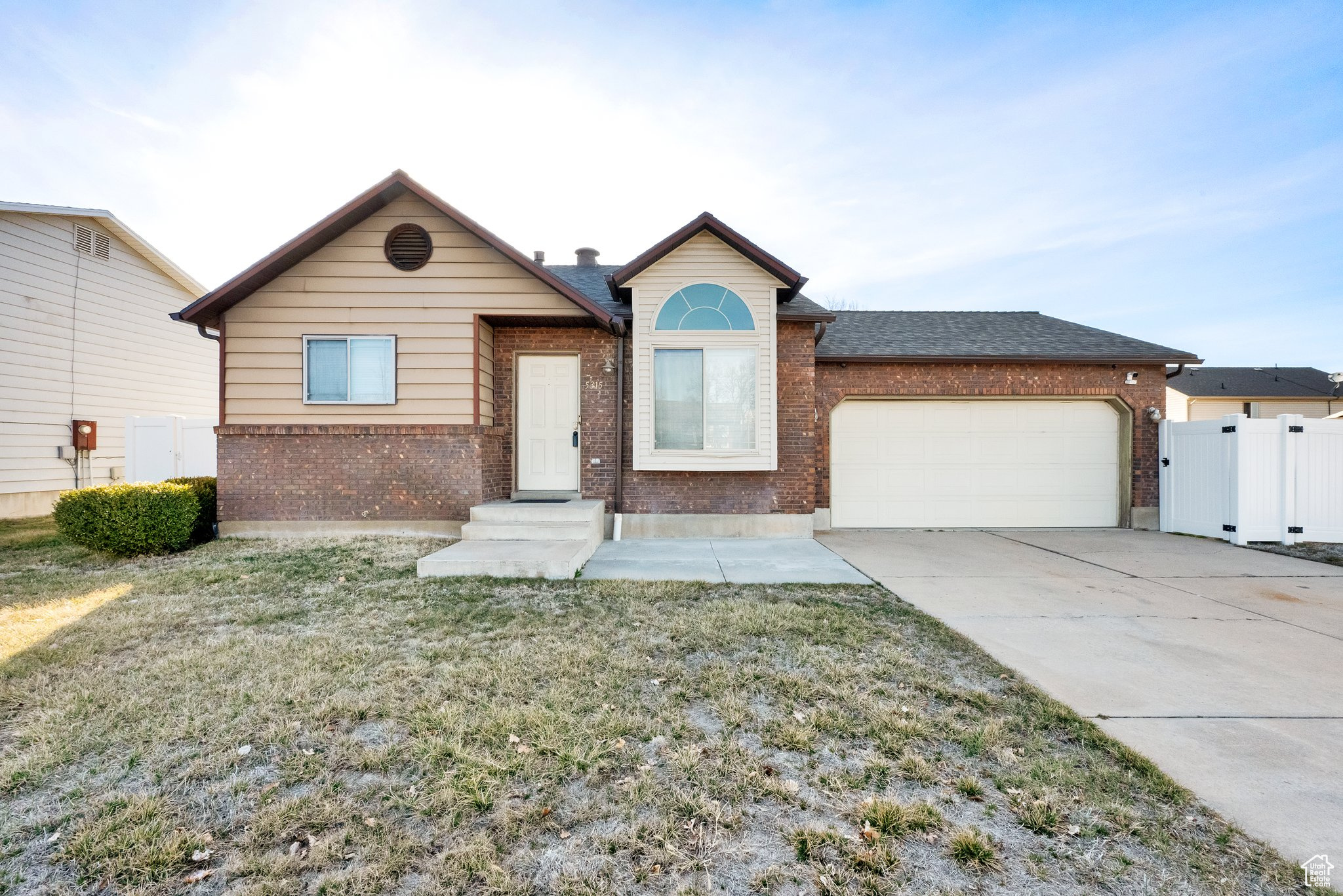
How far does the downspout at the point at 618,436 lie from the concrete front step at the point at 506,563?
7.23 feet

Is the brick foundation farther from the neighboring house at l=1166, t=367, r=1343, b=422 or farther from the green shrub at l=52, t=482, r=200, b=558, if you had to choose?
the neighboring house at l=1166, t=367, r=1343, b=422

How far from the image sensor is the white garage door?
9.80 metres

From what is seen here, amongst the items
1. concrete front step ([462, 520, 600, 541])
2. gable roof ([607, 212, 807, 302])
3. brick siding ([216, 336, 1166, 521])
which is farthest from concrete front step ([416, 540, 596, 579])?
gable roof ([607, 212, 807, 302])

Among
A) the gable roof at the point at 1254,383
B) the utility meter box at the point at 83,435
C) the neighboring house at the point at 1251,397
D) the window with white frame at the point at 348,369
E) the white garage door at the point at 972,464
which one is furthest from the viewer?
the gable roof at the point at 1254,383

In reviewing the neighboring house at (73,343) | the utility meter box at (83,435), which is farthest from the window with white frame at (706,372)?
the neighboring house at (73,343)

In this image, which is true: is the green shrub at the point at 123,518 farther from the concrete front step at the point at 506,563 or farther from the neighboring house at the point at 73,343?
the neighboring house at the point at 73,343

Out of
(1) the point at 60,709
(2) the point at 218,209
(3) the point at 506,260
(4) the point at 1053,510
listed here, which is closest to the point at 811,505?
(4) the point at 1053,510

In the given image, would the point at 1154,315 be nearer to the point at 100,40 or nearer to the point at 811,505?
the point at 811,505

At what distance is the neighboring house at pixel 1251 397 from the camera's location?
1170 inches

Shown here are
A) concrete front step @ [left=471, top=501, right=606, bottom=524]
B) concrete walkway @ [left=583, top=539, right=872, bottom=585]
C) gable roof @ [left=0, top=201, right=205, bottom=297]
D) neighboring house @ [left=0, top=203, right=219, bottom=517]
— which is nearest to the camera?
concrete walkway @ [left=583, top=539, right=872, bottom=585]

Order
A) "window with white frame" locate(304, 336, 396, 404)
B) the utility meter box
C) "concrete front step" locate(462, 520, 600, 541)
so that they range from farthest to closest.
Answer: the utility meter box, "window with white frame" locate(304, 336, 396, 404), "concrete front step" locate(462, 520, 600, 541)

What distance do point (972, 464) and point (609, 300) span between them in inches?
283

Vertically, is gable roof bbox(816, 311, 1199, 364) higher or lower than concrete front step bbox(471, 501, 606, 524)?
higher

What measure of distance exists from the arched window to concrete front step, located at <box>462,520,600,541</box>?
11.1ft
